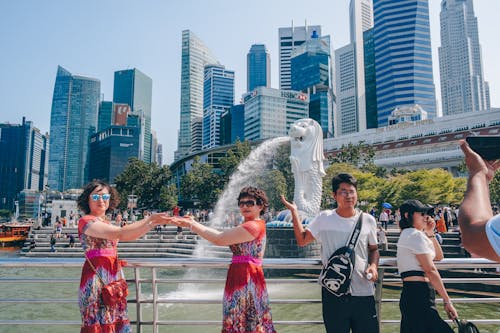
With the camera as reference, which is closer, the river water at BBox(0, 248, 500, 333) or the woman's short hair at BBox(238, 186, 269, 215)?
the woman's short hair at BBox(238, 186, 269, 215)

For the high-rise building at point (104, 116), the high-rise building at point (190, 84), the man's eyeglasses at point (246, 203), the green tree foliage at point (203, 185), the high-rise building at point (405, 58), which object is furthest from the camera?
the high-rise building at point (104, 116)

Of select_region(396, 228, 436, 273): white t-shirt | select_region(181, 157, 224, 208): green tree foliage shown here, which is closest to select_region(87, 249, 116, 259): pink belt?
select_region(396, 228, 436, 273): white t-shirt

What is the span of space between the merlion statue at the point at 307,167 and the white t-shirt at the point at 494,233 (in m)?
13.7

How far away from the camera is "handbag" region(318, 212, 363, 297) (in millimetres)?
2635

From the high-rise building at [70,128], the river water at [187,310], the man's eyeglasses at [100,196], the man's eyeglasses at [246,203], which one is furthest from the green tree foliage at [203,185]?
the high-rise building at [70,128]

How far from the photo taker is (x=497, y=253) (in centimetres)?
126

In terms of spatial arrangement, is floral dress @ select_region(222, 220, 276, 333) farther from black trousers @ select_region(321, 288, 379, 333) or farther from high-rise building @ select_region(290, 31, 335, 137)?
high-rise building @ select_region(290, 31, 335, 137)

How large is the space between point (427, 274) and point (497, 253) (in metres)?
1.71

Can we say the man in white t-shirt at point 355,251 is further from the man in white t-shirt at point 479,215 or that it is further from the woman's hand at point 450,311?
the man in white t-shirt at point 479,215

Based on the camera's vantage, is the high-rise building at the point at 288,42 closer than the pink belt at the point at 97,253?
No

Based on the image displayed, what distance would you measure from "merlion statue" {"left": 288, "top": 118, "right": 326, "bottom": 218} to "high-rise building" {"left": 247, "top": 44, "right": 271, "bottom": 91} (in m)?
160

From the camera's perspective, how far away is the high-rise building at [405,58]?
98500mm

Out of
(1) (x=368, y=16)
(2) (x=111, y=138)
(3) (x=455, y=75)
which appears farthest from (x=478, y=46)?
(2) (x=111, y=138)

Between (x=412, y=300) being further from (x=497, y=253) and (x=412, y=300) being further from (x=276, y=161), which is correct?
(x=276, y=161)
